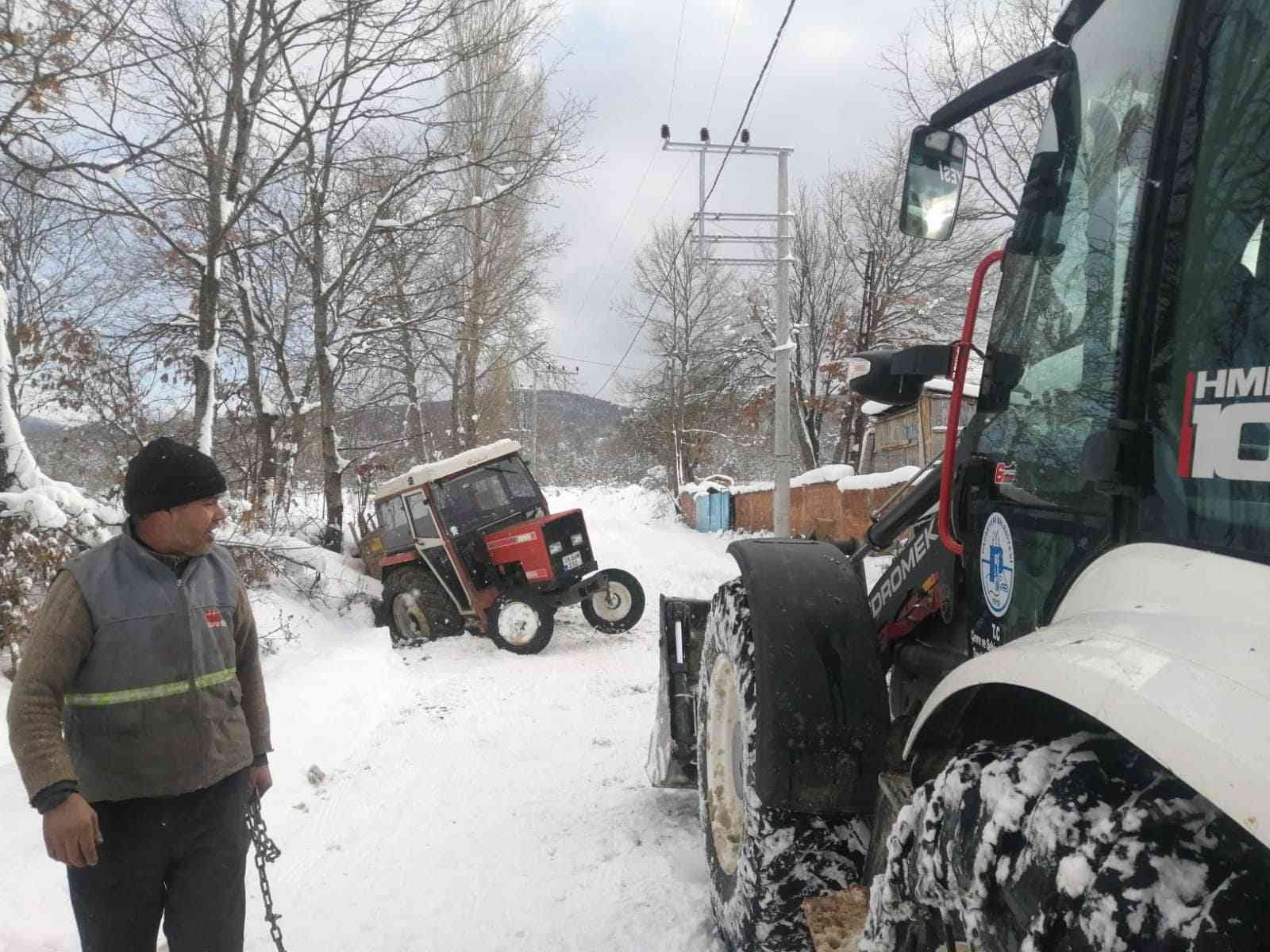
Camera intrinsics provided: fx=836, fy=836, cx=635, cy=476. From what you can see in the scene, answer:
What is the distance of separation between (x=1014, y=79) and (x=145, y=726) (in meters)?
2.44

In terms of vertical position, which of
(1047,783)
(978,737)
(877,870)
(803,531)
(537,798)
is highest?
(1047,783)

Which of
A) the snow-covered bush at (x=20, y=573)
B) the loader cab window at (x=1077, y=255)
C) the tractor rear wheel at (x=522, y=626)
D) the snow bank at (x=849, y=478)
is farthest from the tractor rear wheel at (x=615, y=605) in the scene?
the loader cab window at (x=1077, y=255)

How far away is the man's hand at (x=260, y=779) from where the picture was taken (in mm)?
2424

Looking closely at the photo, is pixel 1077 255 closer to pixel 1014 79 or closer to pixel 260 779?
pixel 1014 79

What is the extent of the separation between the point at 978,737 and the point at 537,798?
3.29m

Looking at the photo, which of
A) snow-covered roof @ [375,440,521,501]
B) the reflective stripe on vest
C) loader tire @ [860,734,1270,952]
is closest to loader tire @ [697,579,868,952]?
loader tire @ [860,734,1270,952]

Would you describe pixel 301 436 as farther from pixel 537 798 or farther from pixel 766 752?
pixel 766 752

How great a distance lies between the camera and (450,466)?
909 centimetres

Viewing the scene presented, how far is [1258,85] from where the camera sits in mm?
1069

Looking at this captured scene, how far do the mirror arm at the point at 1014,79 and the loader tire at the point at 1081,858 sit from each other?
1230 millimetres

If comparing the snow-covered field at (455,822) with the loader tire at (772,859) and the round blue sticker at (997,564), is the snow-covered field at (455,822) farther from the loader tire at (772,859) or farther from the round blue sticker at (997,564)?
the round blue sticker at (997,564)

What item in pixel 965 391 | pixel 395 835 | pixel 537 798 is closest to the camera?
pixel 965 391

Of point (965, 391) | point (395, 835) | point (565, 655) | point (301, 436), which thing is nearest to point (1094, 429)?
point (965, 391)

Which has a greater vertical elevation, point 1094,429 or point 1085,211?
point 1085,211
